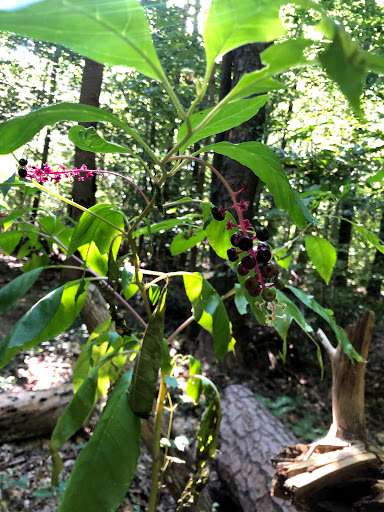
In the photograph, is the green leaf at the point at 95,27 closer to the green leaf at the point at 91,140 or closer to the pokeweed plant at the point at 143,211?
the pokeweed plant at the point at 143,211

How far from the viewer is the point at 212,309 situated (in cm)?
89

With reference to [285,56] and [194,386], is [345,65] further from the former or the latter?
[194,386]

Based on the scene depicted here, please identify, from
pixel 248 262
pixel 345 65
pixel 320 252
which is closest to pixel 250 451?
pixel 320 252

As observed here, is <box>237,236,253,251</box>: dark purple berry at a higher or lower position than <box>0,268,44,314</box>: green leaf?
higher

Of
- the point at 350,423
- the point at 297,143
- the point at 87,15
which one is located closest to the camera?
the point at 87,15

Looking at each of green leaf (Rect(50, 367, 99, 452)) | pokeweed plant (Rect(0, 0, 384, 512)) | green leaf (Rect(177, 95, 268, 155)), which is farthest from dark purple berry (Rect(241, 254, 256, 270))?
green leaf (Rect(50, 367, 99, 452))

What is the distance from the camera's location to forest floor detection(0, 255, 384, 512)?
2.18 meters

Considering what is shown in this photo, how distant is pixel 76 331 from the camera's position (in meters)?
4.93

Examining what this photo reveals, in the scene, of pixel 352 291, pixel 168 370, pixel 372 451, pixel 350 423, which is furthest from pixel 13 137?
pixel 352 291

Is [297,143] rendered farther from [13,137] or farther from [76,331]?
[76,331]

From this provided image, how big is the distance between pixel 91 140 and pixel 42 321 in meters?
0.43

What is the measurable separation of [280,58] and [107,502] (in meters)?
0.81

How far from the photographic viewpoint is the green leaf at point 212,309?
2.84 feet

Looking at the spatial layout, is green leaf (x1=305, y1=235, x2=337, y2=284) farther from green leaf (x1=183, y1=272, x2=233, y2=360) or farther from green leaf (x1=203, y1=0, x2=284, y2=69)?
green leaf (x1=203, y1=0, x2=284, y2=69)
